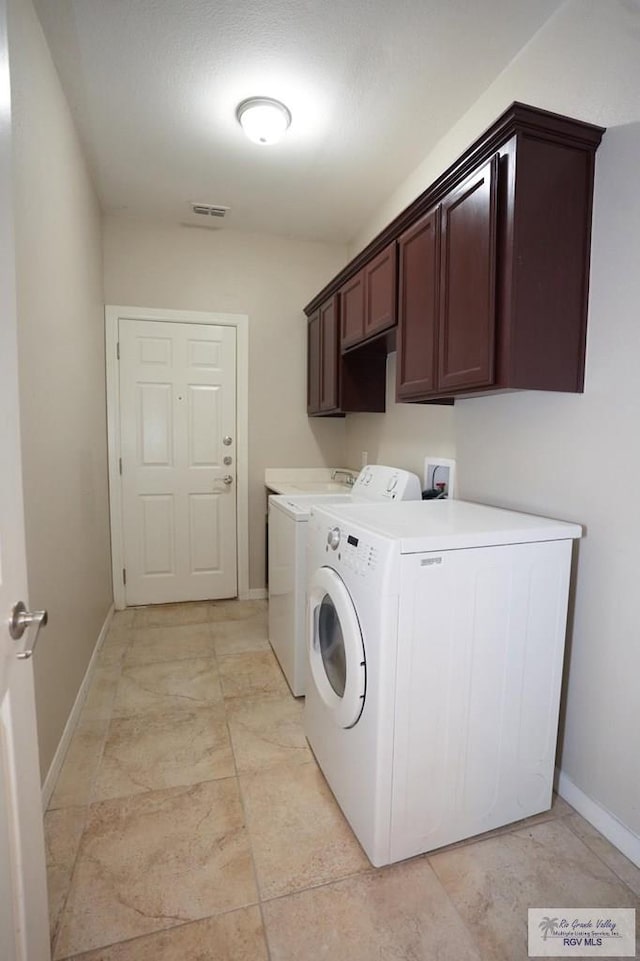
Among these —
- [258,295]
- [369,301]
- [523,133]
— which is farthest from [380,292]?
[258,295]

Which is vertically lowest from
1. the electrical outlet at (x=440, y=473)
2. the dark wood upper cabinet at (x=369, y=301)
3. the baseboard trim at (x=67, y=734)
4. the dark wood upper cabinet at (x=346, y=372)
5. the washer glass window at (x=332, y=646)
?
the baseboard trim at (x=67, y=734)

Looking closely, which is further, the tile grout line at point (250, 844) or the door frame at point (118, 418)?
the door frame at point (118, 418)

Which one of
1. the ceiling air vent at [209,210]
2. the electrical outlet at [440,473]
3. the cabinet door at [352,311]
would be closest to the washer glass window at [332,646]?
the electrical outlet at [440,473]

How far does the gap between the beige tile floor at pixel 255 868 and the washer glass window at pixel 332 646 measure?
1.36 ft

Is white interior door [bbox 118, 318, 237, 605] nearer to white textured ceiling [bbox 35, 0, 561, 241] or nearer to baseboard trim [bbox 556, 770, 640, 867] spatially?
white textured ceiling [bbox 35, 0, 561, 241]

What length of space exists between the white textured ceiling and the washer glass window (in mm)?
2046

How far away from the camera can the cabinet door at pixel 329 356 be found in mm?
2938

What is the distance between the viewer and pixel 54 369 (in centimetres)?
186

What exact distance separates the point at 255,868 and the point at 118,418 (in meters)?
2.70

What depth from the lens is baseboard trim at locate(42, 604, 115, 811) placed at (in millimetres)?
1593

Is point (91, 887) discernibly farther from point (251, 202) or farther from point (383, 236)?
point (251, 202)

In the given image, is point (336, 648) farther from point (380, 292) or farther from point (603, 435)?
point (380, 292)

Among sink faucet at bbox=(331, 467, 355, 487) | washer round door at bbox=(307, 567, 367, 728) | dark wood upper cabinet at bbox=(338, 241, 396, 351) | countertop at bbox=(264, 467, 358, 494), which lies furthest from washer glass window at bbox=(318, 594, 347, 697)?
sink faucet at bbox=(331, 467, 355, 487)

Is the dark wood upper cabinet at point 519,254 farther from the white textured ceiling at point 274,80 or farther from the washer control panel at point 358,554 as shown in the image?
the washer control panel at point 358,554
